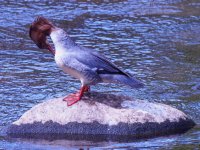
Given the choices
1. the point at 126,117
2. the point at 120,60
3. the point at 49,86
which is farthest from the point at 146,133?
the point at 120,60

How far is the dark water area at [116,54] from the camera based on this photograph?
7.33 meters

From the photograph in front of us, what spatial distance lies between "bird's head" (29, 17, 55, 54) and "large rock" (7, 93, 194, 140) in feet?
2.22

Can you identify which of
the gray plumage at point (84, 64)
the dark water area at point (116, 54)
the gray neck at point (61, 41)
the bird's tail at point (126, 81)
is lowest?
the dark water area at point (116, 54)

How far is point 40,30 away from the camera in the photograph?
7086 mm

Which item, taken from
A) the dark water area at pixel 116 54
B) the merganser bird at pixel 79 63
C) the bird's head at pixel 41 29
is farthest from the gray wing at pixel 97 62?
the dark water area at pixel 116 54

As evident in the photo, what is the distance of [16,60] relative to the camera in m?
9.53

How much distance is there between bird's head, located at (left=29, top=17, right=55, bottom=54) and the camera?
7.01 metres

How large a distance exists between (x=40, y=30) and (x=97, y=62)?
668 millimetres

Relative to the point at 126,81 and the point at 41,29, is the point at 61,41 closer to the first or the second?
the point at 41,29

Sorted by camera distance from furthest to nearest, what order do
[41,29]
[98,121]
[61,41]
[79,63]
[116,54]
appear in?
[116,54], [41,29], [61,41], [79,63], [98,121]

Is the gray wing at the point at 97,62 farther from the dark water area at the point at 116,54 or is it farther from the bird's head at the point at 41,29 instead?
the dark water area at the point at 116,54

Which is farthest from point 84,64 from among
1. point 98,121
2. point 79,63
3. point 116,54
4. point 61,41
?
point 116,54

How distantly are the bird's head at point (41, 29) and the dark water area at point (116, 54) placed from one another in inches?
32.6

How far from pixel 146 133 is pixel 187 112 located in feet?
2.84
